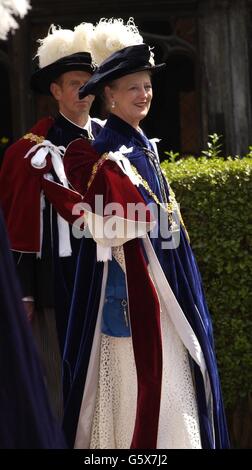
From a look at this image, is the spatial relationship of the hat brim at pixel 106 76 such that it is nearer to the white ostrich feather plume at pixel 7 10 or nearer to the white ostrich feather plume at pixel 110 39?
the white ostrich feather plume at pixel 110 39

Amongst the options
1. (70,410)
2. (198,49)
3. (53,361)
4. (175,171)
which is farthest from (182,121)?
(70,410)

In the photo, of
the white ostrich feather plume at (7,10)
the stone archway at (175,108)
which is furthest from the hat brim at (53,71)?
the stone archway at (175,108)

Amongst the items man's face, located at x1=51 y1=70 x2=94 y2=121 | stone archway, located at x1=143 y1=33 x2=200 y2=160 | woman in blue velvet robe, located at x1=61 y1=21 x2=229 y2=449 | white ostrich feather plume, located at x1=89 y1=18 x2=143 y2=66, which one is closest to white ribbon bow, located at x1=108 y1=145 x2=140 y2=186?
woman in blue velvet robe, located at x1=61 y1=21 x2=229 y2=449

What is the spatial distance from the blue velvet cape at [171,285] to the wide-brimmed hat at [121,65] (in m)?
0.18

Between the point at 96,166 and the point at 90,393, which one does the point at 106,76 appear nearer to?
the point at 96,166

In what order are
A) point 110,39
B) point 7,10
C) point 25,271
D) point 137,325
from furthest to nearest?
point 25,271 → point 110,39 → point 137,325 → point 7,10

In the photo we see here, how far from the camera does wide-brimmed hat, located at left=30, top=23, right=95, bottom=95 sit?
19.1 ft

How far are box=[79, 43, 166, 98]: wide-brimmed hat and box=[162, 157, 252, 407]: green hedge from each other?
1.39 metres

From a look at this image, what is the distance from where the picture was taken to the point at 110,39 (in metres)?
5.21

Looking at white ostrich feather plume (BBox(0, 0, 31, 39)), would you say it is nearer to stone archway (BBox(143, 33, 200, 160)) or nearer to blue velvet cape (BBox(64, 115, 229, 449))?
blue velvet cape (BBox(64, 115, 229, 449))

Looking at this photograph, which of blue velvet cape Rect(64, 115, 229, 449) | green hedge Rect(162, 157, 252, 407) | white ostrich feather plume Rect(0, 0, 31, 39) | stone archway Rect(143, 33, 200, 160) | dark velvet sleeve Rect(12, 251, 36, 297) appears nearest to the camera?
white ostrich feather plume Rect(0, 0, 31, 39)

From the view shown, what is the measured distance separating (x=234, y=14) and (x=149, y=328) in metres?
4.83

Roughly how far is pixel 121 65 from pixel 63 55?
87 cm

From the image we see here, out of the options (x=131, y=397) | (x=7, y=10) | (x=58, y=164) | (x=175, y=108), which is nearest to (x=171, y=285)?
(x=131, y=397)
